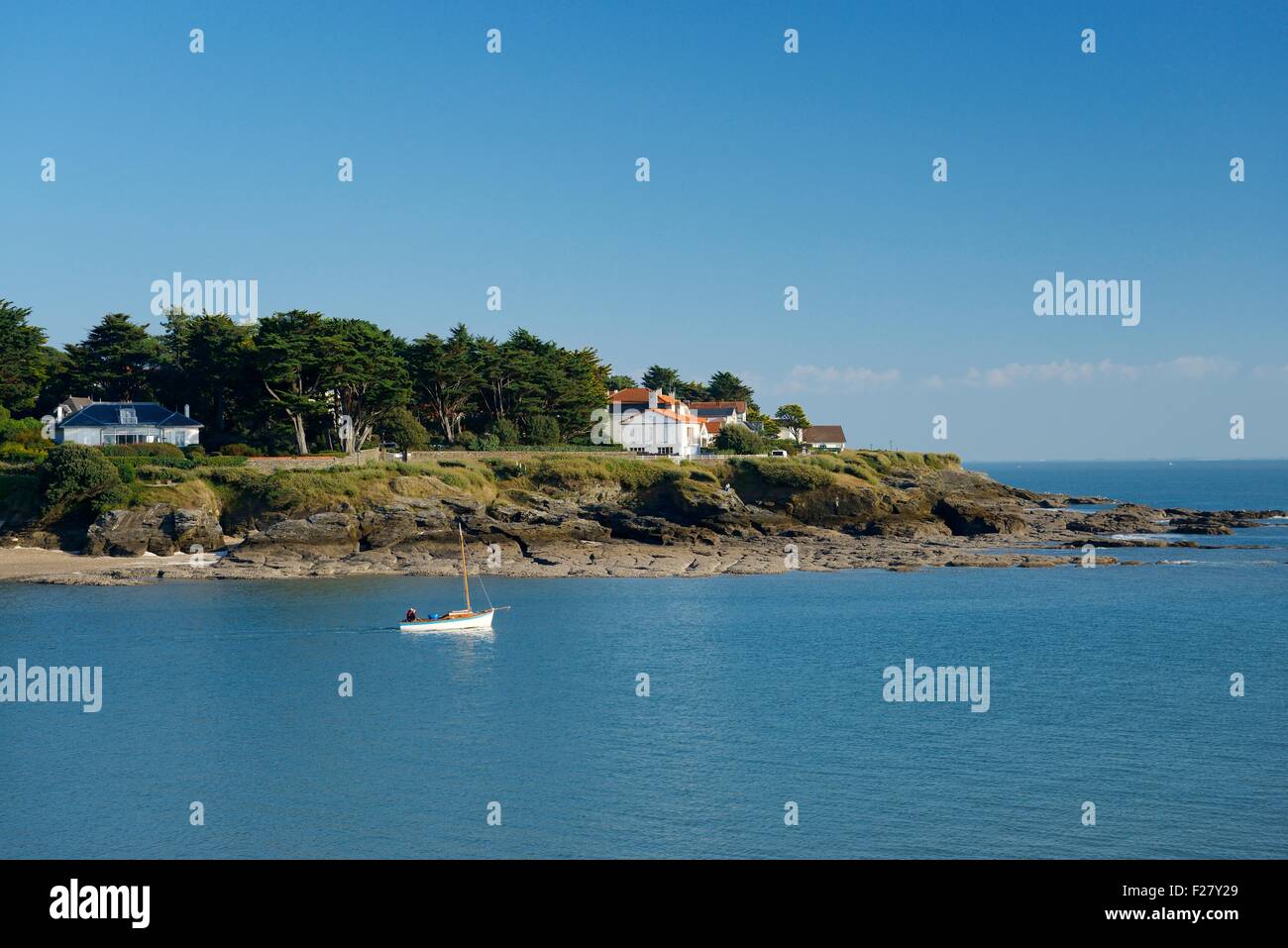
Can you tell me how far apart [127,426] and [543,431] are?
33681 millimetres

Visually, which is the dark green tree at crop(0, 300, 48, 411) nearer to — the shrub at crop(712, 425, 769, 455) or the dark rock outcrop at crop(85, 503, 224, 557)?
the dark rock outcrop at crop(85, 503, 224, 557)

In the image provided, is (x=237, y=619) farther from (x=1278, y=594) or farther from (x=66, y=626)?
(x=1278, y=594)

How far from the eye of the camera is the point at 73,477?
6894 centimetres

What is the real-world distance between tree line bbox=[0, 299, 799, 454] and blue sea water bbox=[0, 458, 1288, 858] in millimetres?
30942

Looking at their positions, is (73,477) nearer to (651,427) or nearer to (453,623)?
(453,623)

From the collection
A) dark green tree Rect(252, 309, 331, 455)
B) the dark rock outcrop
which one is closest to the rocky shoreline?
the dark rock outcrop

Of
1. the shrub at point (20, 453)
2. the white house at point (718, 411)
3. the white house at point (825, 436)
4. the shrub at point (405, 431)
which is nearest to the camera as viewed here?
the shrub at point (20, 453)

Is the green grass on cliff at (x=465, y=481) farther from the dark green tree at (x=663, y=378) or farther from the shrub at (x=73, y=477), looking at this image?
the dark green tree at (x=663, y=378)

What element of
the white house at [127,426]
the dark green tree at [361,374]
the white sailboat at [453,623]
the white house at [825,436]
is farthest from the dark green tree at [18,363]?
the white house at [825,436]

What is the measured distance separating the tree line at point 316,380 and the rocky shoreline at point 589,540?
16537 millimetres

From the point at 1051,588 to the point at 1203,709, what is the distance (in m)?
25.9

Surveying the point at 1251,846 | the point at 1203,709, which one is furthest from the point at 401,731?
the point at 1203,709

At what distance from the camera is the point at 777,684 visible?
39000mm

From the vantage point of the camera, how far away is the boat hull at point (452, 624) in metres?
47.6
